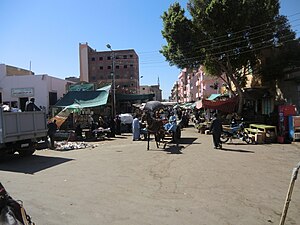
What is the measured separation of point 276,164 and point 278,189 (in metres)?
3.46

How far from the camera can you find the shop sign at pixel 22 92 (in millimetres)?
39312

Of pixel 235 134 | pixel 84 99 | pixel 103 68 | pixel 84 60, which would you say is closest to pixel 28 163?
pixel 235 134

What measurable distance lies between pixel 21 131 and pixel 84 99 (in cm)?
1529

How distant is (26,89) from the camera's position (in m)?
39.5

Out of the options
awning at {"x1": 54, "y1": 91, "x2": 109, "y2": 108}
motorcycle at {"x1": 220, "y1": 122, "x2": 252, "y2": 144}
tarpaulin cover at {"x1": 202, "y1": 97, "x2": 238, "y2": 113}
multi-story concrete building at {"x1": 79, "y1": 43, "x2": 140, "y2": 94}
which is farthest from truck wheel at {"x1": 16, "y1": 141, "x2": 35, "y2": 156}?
multi-story concrete building at {"x1": 79, "y1": 43, "x2": 140, "y2": 94}

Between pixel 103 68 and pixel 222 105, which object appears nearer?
pixel 222 105

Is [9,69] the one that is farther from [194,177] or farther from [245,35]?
[194,177]

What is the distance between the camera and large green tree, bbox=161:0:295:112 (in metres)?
21.8

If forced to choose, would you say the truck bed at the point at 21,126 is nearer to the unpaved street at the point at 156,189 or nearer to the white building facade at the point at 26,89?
the unpaved street at the point at 156,189

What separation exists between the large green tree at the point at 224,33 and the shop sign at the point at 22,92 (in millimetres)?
22055

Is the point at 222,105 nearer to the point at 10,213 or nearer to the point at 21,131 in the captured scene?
the point at 21,131

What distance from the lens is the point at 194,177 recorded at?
27.6 feet

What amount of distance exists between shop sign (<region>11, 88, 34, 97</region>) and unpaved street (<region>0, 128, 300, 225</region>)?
29427 millimetres

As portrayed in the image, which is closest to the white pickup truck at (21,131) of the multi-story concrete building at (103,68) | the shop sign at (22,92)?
the shop sign at (22,92)
